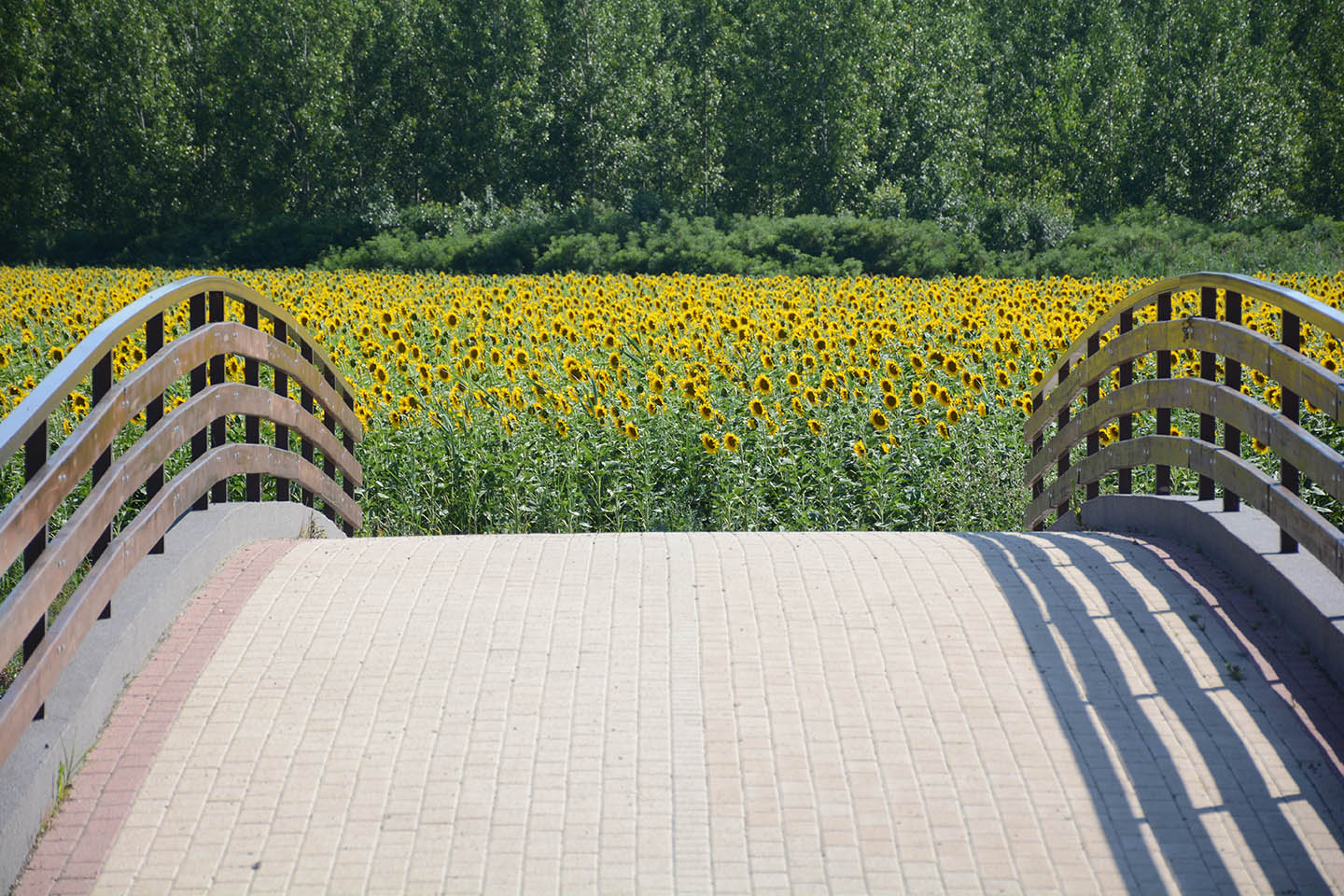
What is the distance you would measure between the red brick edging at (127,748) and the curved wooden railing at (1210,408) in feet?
11.8

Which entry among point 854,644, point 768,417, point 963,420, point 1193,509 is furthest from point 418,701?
point 963,420

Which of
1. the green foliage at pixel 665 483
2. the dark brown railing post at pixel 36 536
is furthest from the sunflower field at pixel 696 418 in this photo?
the dark brown railing post at pixel 36 536

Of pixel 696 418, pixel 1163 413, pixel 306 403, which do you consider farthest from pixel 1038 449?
pixel 306 403

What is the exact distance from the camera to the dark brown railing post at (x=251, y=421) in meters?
6.64

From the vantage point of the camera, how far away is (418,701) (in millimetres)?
4758

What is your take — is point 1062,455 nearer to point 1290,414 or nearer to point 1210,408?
point 1210,408

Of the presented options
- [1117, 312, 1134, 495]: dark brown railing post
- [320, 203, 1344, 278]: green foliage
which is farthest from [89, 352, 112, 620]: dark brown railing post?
[320, 203, 1344, 278]: green foliage

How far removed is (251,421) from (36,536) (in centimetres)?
266

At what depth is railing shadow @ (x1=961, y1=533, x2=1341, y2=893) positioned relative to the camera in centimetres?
388

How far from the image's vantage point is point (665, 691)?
484cm

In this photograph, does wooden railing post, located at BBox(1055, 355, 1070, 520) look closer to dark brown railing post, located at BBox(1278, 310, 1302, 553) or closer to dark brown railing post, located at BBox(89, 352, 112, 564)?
dark brown railing post, located at BBox(1278, 310, 1302, 553)

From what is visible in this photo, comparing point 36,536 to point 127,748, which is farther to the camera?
point 127,748

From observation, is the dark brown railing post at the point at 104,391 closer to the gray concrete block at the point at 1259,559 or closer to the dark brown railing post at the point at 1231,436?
the gray concrete block at the point at 1259,559

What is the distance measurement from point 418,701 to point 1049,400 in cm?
492
